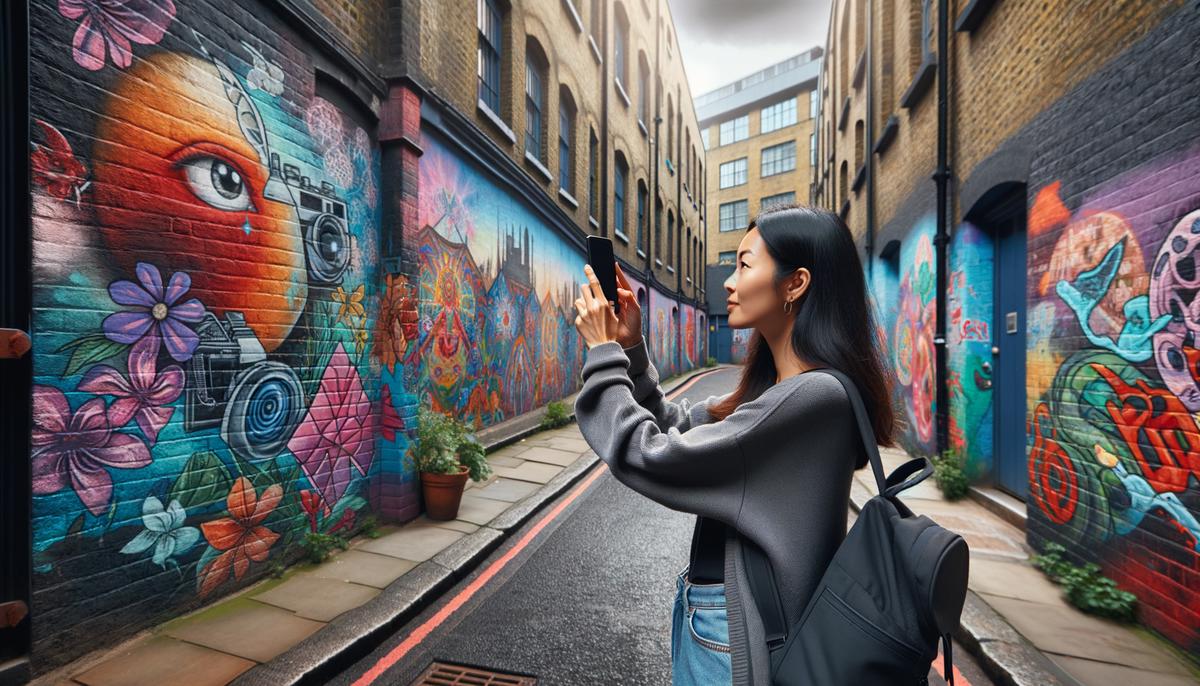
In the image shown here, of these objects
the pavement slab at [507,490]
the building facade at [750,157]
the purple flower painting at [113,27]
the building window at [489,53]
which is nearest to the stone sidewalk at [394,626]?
the pavement slab at [507,490]

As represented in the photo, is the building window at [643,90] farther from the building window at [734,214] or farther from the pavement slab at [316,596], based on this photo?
the building window at [734,214]

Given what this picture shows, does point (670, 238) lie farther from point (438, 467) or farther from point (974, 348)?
point (438, 467)

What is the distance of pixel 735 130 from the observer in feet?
139

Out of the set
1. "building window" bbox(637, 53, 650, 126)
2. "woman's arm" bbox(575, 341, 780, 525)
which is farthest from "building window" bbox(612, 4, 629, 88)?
"woman's arm" bbox(575, 341, 780, 525)

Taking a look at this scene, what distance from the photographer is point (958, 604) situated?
983 mm

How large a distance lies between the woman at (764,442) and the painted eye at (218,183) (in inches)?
120

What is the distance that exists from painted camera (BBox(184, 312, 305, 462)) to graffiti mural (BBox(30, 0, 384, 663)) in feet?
0.04

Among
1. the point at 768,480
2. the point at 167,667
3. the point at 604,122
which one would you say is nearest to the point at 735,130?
the point at 604,122

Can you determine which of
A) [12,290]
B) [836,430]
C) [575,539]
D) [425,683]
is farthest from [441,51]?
[836,430]

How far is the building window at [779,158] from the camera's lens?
37.5m

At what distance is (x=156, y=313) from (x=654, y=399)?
2.93 meters

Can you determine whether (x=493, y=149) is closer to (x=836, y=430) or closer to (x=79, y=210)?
(x=79, y=210)

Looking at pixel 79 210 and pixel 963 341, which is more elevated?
pixel 79 210

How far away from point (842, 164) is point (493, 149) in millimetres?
10947
